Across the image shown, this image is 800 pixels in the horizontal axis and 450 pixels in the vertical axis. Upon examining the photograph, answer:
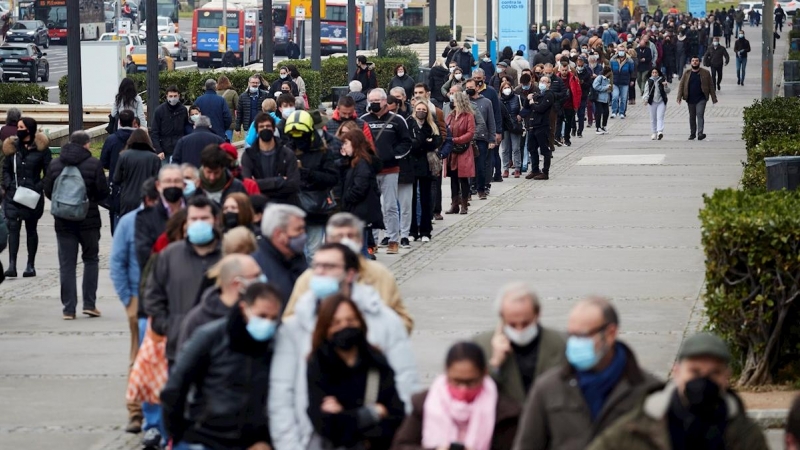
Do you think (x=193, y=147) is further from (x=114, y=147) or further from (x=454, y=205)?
(x=454, y=205)

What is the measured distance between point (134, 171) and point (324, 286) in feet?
23.6

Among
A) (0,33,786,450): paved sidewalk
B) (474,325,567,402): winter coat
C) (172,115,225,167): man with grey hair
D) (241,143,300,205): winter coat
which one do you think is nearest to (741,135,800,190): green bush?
(0,33,786,450): paved sidewalk

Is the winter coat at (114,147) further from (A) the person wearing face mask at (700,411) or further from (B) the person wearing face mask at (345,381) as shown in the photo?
(A) the person wearing face mask at (700,411)

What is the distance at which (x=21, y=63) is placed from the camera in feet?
191

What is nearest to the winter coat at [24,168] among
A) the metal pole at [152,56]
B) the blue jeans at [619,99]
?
the metal pole at [152,56]

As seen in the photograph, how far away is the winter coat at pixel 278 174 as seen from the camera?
13633mm

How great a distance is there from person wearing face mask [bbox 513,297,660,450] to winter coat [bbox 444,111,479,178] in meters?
13.9

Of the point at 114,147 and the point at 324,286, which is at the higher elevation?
the point at 324,286

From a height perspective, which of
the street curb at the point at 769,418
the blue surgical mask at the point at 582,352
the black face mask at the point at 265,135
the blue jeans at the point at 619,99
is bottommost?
the street curb at the point at 769,418

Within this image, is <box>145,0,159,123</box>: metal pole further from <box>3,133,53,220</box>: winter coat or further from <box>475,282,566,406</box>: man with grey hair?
<box>475,282,566,406</box>: man with grey hair

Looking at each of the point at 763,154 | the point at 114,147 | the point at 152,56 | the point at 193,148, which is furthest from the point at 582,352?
the point at 152,56

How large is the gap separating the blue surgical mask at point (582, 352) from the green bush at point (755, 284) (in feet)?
14.6

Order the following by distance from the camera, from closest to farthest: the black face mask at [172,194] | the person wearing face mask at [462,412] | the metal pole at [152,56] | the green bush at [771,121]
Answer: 1. the person wearing face mask at [462,412]
2. the black face mask at [172,194]
3. the green bush at [771,121]
4. the metal pole at [152,56]

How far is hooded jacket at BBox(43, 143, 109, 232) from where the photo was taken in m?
14.1
